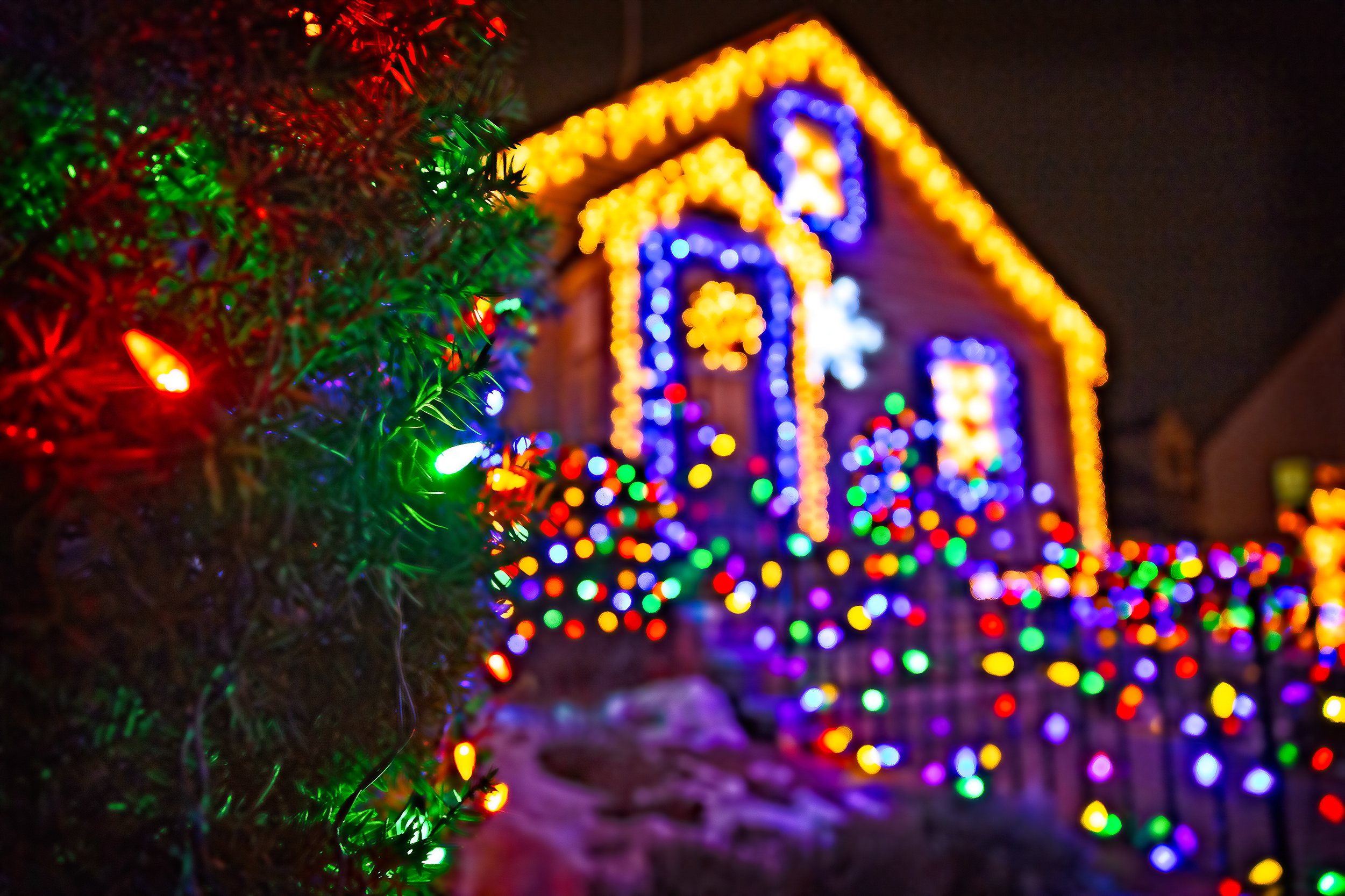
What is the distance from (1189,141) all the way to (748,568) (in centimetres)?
1089

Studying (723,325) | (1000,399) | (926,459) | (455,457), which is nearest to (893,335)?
(926,459)

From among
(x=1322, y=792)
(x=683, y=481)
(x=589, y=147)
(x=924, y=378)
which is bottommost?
(x=1322, y=792)

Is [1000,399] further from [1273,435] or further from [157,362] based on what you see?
[157,362]

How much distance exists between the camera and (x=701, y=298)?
10297 millimetres

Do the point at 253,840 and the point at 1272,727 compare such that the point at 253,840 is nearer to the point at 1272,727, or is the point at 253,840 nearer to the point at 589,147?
the point at 1272,727

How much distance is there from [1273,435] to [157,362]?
21288 mm

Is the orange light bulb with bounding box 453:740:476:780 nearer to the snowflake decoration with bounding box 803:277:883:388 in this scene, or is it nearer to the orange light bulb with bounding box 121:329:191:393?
the orange light bulb with bounding box 121:329:191:393

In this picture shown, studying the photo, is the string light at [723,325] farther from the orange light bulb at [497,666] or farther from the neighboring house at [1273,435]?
the neighboring house at [1273,435]

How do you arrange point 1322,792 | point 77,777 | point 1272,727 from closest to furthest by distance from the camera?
1. point 77,777
2. point 1272,727
3. point 1322,792

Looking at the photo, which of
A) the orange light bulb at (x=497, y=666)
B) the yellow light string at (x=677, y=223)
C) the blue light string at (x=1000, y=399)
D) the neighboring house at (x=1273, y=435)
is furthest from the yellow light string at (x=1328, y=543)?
Result: the orange light bulb at (x=497, y=666)

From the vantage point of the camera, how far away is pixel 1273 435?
60.5 ft

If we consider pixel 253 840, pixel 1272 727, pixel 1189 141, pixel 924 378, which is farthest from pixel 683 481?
pixel 1189 141

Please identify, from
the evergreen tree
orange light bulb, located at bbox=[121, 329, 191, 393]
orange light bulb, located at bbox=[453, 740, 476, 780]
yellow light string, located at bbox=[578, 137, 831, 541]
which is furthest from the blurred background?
orange light bulb, located at bbox=[121, 329, 191, 393]

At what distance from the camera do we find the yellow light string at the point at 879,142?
9758mm
